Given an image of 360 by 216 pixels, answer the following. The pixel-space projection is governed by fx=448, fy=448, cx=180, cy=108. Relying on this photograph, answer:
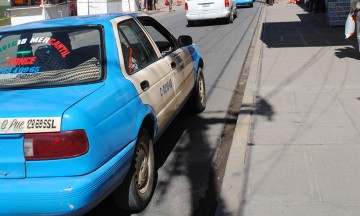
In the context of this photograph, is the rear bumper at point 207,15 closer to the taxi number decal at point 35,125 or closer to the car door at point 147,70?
the car door at point 147,70

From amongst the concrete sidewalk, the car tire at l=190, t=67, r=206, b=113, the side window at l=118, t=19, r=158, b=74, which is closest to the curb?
the concrete sidewalk

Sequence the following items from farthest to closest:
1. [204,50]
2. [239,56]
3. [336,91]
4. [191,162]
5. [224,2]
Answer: [224,2], [204,50], [239,56], [336,91], [191,162]

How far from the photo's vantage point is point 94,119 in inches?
118

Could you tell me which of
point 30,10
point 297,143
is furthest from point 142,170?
point 30,10

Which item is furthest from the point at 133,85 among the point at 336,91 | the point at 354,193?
the point at 336,91

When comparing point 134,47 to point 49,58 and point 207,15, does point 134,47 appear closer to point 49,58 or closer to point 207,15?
point 49,58

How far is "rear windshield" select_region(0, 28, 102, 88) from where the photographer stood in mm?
3615

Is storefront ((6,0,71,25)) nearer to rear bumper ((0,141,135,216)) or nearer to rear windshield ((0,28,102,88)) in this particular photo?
rear windshield ((0,28,102,88))

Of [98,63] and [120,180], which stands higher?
[98,63]

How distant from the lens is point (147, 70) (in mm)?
4172

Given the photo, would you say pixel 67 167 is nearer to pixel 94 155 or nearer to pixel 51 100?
pixel 94 155

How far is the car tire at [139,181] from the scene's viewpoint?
3570 mm

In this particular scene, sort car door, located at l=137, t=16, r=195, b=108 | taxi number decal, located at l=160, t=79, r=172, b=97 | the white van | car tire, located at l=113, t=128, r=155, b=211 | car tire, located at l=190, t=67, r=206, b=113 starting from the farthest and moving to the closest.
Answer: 1. the white van
2. car tire, located at l=190, t=67, r=206, b=113
3. car door, located at l=137, t=16, r=195, b=108
4. taxi number decal, located at l=160, t=79, r=172, b=97
5. car tire, located at l=113, t=128, r=155, b=211

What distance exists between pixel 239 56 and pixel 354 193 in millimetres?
8243
